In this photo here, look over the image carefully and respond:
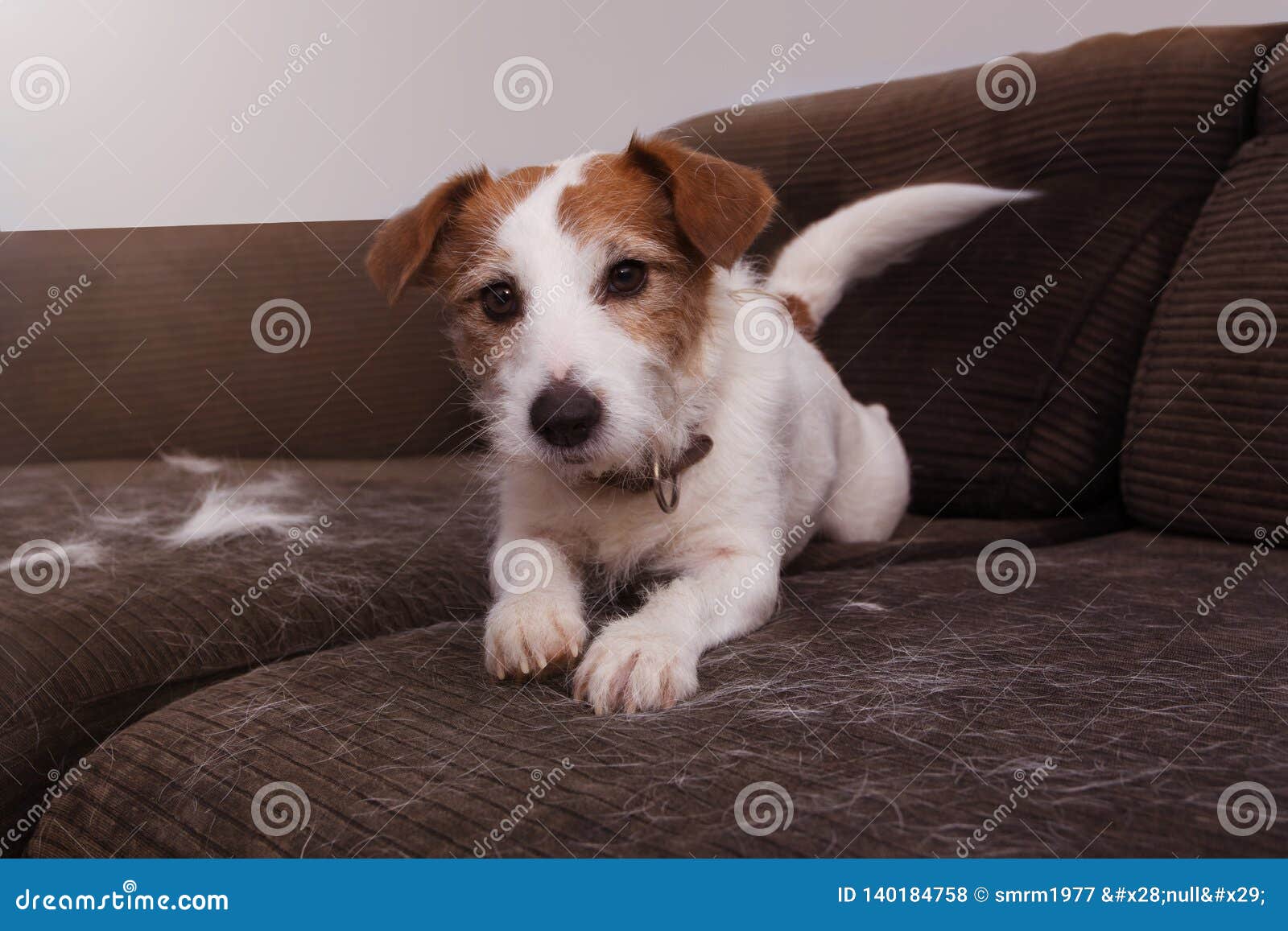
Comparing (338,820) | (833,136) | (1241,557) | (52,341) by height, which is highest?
(833,136)

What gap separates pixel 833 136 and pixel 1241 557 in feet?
4.82

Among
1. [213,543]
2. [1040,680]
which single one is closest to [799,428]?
[1040,680]

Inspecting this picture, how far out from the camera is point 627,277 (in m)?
1.44

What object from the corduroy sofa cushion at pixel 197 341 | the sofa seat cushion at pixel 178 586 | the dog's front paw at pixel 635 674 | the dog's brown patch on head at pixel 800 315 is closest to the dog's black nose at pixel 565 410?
the dog's front paw at pixel 635 674

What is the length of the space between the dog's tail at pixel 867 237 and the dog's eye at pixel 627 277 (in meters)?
0.76

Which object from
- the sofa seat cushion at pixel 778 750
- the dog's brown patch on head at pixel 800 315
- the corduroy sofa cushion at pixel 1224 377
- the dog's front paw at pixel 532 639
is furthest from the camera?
the dog's brown patch on head at pixel 800 315

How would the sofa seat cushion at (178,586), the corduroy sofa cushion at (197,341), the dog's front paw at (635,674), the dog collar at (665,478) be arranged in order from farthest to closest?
the corduroy sofa cushion at (197,341) < the dog collar at (665,478) < the sofa seat cushion at (178,586) < the dog's front paw at (635,674)

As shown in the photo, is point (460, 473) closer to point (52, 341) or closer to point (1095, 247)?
point (52, 341)

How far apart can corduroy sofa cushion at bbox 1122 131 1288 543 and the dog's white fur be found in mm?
596

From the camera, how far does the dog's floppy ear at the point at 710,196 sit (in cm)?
143

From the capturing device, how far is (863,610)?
4.71ft

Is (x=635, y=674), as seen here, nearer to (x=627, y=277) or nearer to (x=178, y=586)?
(x=627, y=277)

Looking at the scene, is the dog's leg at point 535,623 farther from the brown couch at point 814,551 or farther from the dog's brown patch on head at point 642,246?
the dog's brown patch on head at point 642,246

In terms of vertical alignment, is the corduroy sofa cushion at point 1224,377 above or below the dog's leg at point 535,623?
above
